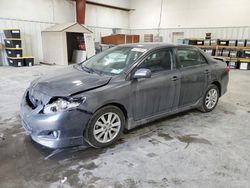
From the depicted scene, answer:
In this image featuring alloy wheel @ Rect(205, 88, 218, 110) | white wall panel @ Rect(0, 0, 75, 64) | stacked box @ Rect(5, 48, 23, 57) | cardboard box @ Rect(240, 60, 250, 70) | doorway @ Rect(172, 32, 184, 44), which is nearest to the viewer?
alloy wheel @ Rect(205, 88, 218, 110)

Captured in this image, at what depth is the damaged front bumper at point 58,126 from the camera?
7.16 ft

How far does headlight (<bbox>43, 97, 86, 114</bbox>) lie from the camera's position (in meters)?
2.22

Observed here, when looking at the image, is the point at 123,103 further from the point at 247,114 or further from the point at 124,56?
→ the point at 247,114

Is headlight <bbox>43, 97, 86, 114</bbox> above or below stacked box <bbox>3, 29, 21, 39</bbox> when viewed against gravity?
below

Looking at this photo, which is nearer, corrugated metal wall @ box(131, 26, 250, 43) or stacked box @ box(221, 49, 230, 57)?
stacked box @ box(221, 49, 230, 57)

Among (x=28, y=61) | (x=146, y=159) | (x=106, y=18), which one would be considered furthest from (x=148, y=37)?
(x=146, y=159)

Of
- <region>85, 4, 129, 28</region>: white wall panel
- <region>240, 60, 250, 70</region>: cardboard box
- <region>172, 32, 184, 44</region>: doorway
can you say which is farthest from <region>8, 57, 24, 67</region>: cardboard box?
<region>240, 60, 250, 70</region>: cardboard box

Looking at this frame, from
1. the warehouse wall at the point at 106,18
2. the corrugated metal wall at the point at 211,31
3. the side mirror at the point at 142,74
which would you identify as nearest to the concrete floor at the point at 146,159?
the side mirror at the point at 142,74

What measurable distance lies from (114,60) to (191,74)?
1211 mm

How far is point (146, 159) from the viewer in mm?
2346

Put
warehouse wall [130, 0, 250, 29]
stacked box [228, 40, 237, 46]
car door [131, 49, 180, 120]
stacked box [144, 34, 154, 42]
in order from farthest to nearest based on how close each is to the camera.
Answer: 1. stacked box [144, 34, 154, 42]
2. warehouse wall [130, 0, 250, 29]
3. stacked box [228, 40, 237, 46]
4. car door [131, 49, 180, 120]

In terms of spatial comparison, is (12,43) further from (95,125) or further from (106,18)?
(95,125)

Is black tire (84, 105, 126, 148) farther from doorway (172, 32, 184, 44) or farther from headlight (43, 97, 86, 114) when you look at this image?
doorway (172, 32, 184, 44)

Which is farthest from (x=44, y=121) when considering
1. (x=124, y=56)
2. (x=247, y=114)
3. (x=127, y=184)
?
(x=247, y=114)
